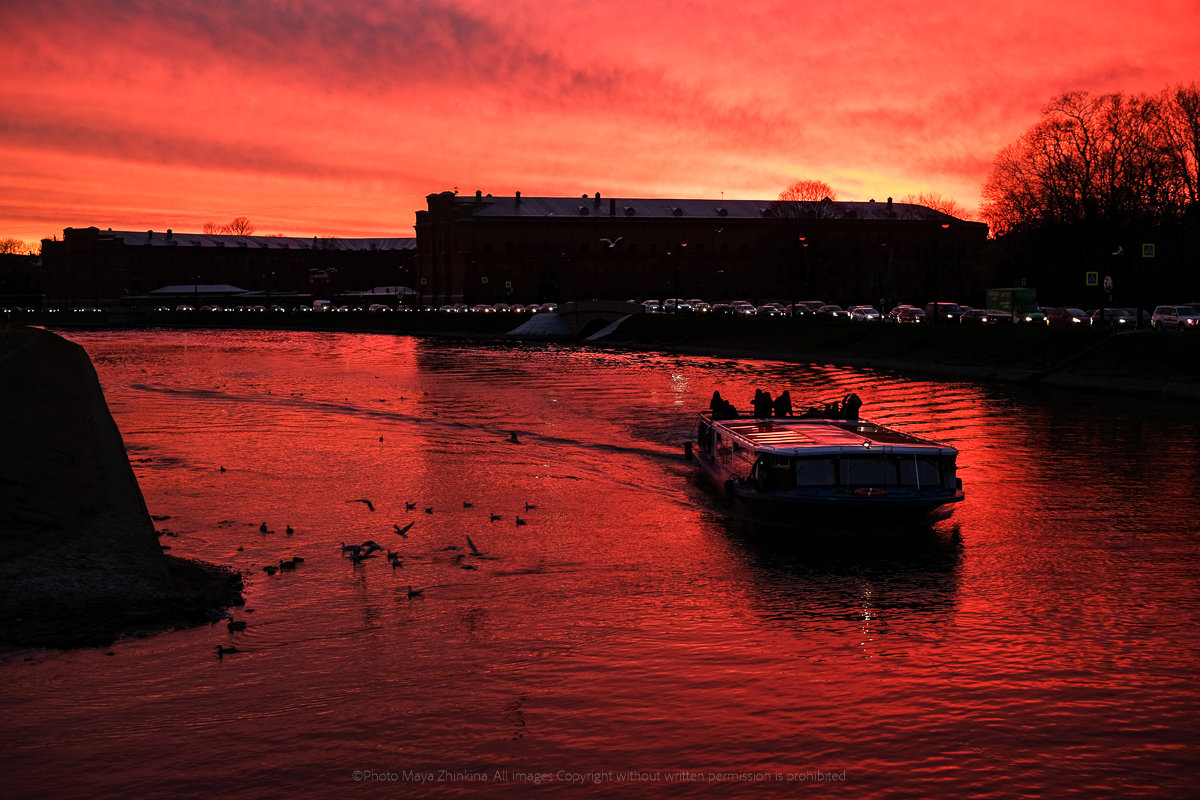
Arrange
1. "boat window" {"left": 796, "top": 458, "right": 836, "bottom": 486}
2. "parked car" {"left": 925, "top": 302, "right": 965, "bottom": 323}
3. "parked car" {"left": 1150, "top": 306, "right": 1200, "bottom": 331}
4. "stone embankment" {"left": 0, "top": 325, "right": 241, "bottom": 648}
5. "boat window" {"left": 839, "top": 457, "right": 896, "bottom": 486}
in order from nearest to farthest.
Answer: "stone embankment" {"left": 0, "top": 325, "right": 241, "bottom": 648} < "boat window" {"left": 839, "top": 457, "right": 896, "bottom": 486} < "boat window" {"left": 796, "top": 458, "right": 836, "bottom": 486} < "parked car" {"left": 1150, "top": 306, "right": 1200, "bottom": 331} < "parked car" {"left": 925, "top": 302, "right": 965, "bottom": 323}

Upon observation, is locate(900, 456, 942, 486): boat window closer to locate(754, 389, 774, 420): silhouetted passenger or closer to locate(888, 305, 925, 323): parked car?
locate(754, 389, 774, 420): silhouetted passenger

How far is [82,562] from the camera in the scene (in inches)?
720

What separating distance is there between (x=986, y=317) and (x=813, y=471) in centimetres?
8010

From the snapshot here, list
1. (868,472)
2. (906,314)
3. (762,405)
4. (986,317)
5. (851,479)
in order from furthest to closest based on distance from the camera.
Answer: (906,314), (986,317), (762,405), (868,472), (851,479)

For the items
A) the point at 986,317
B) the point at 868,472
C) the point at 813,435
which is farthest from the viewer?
the point at 986,317

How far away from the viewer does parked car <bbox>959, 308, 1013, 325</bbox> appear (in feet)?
309

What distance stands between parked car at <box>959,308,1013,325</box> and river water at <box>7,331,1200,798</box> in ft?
200

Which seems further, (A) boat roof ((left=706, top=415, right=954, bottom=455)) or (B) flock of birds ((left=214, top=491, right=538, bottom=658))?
(A) boat roof ((left=706, top=415, right=954, bottom=455))

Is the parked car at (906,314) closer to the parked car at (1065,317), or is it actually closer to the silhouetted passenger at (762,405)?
the parked car at (1065,317)

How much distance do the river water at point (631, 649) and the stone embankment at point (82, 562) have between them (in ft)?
2.37

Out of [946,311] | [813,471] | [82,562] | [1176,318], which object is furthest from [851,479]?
[946,311]

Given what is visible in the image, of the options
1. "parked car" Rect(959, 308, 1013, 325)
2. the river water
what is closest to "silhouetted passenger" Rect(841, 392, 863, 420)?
the river water

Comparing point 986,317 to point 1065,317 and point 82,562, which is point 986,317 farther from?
point 82,562

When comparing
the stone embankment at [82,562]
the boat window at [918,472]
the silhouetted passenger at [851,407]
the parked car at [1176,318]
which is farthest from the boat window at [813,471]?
the parked car at [1176,318]
